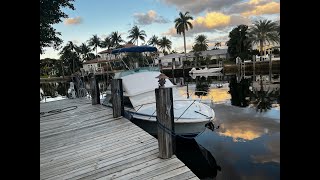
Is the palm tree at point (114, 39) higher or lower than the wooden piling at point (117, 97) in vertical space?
higher

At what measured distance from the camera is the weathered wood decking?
15.3 feet

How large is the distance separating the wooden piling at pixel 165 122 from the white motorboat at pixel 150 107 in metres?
3.93

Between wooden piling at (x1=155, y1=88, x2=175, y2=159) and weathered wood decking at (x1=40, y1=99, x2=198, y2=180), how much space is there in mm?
196

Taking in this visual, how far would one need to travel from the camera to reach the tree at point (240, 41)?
56.2m

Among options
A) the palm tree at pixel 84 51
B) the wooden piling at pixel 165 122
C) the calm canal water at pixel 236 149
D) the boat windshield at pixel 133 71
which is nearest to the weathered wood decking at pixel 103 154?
the wooden piling at pixel 165 122

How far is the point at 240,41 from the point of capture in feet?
185

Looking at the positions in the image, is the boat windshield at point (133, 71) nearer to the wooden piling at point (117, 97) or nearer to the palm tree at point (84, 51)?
the wooden piling at point (117, 97)

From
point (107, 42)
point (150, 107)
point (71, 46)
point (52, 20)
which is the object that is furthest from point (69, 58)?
point (150, 107)

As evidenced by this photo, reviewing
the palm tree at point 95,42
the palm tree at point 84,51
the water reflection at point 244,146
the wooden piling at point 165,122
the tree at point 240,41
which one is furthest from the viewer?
the palm tree at point 95,42

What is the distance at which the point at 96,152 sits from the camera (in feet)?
19.5

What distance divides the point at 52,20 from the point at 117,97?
Answer: 24.3 ft

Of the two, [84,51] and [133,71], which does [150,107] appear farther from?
[84,51]

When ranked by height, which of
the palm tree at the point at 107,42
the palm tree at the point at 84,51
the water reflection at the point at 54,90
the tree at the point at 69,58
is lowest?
the water reflection at the point at 54,90
